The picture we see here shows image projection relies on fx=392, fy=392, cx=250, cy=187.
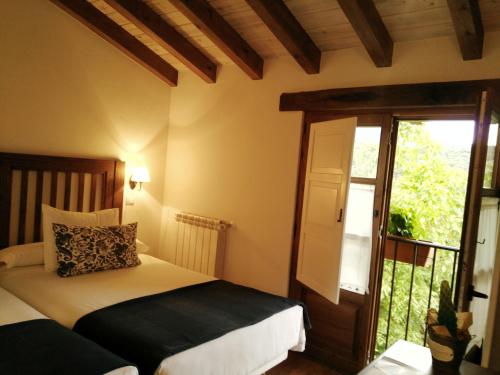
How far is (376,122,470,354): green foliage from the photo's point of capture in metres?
4.00

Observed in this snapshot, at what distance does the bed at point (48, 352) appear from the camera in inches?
58.3

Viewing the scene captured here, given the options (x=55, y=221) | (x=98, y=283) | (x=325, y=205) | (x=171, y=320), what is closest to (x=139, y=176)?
(x=55, y=221)

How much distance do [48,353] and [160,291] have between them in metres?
0.98

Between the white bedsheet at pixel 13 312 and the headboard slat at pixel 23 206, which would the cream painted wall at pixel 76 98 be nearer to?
the headboard slat at pixel 23 206

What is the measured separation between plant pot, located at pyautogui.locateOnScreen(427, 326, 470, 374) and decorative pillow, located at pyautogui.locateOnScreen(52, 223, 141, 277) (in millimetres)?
2242

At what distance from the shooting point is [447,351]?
1.38 metres

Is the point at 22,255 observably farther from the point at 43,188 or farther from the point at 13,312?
the point at 13,312

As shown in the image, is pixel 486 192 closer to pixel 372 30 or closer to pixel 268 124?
pixel 372 30

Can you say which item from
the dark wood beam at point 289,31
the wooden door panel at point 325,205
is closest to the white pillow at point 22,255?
the wooden door panel at point 325,205

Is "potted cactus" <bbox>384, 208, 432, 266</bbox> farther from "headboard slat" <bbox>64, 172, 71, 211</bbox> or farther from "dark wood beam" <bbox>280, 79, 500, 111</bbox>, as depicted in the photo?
"headboard slat" <bbox>64, 172, 71, 211</bbox>

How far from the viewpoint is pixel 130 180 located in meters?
3.87

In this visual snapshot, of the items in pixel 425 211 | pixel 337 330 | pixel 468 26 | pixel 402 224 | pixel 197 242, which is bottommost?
pixel 337 330

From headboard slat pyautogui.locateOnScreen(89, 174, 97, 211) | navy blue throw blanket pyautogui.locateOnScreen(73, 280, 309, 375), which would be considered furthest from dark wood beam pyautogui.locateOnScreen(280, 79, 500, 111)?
headboard slat pyautogui.locateOnScreen(89, 174, 97, 211)

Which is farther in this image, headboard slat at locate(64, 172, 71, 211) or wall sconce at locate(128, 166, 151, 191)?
wall sconce at locate(128, 166, 151, 191)
